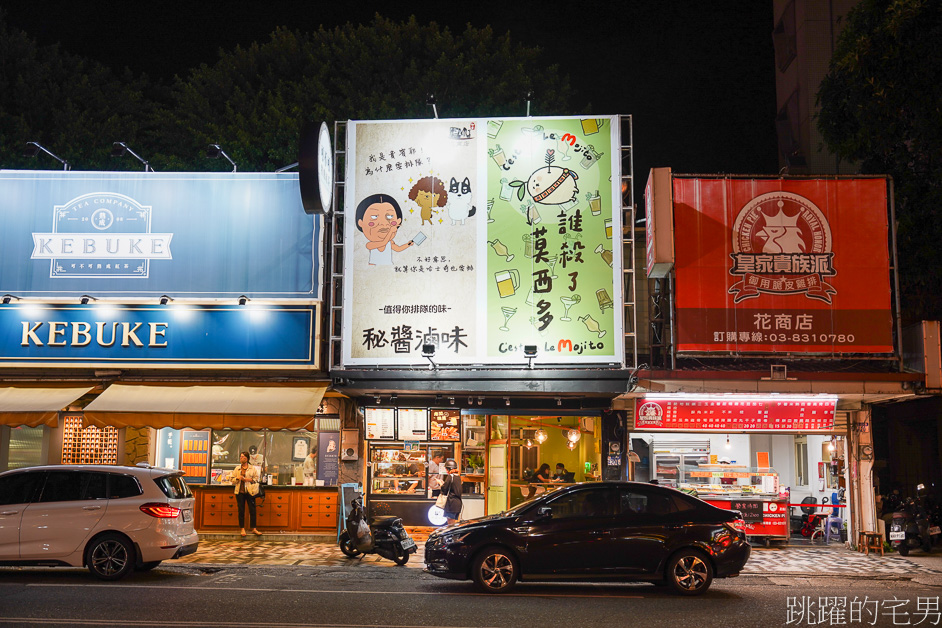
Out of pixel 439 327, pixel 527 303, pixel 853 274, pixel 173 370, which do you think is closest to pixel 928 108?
pixel 853 274

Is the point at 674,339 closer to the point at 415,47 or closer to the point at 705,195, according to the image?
the point at 705,195

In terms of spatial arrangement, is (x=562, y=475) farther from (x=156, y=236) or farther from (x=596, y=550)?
(x=156, y=236)

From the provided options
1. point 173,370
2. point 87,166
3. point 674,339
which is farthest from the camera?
point 87,166

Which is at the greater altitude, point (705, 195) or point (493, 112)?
point (493, 112)

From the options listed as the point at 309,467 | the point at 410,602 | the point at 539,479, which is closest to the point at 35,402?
the point at 309,467

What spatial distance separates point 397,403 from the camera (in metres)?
17.1

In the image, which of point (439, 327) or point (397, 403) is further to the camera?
point (397, 403)

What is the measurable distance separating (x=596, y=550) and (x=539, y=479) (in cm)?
676

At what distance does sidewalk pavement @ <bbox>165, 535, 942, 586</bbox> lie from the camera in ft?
42.6

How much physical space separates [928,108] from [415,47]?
16839 mm

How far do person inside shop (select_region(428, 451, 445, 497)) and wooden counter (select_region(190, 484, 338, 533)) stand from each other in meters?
2.12

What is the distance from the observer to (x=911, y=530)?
15.4 meters

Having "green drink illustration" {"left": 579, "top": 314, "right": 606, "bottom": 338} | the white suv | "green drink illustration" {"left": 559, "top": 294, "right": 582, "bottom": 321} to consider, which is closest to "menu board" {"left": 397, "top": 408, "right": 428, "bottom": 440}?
"green drink illustration" {"left": 559, "top": 294, "right": 582, "bottom": 321}

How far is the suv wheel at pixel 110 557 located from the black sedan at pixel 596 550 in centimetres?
441
